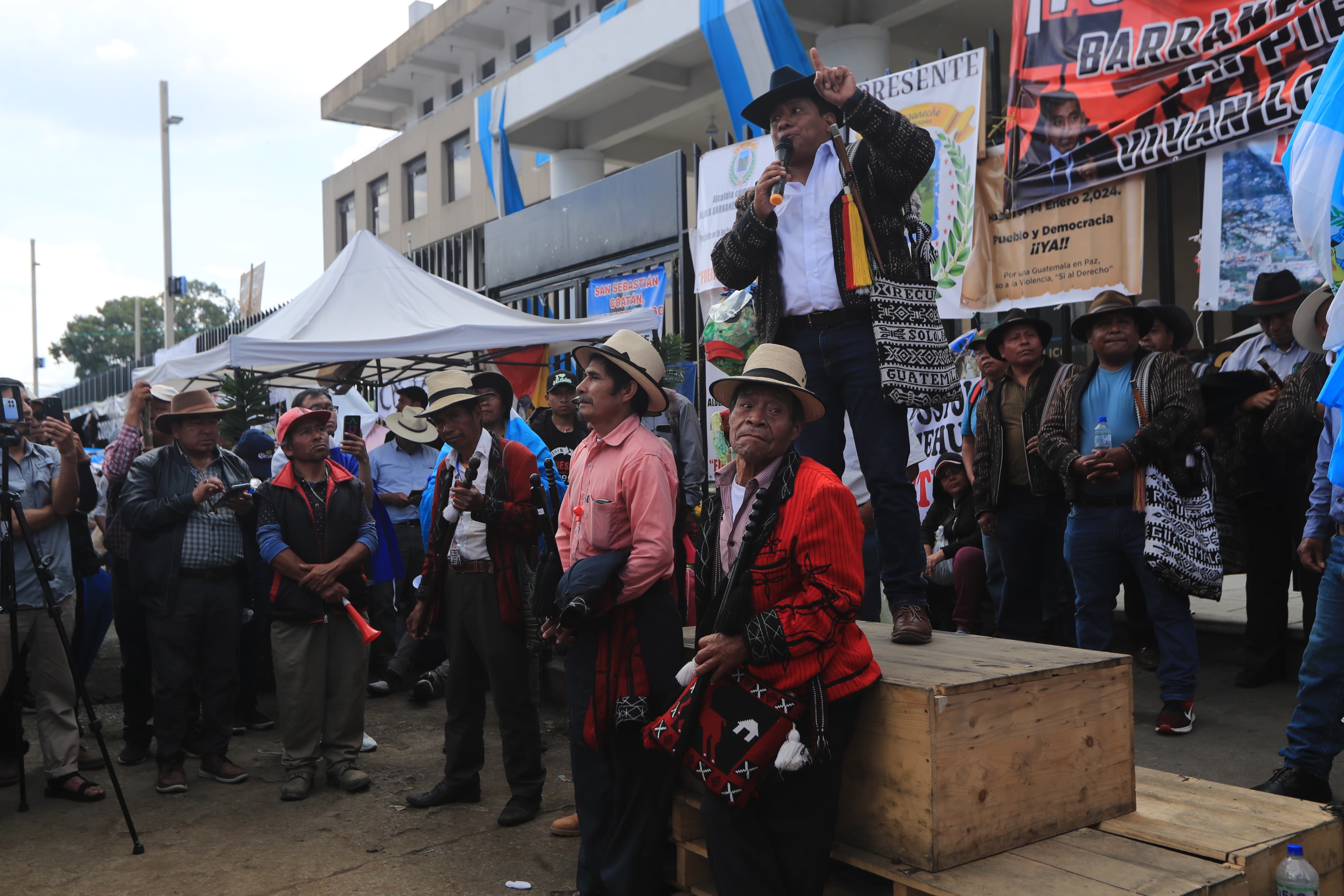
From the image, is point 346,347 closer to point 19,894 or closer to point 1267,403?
point 19,894

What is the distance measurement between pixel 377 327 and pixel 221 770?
4.22 metres

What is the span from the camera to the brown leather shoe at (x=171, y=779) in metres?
5.43

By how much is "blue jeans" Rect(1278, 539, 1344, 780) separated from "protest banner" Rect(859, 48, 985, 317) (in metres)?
3.49

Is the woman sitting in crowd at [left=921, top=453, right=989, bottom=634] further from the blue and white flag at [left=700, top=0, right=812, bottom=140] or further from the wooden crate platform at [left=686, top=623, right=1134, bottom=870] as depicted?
the blue and white flag at [left=700, top=0, right=812, bottom=140]

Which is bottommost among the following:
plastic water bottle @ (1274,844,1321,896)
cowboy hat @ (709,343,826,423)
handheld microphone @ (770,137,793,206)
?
plastic water bottle @ (1274,844,1321,896)

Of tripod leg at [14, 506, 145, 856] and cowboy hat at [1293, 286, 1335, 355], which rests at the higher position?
cowboy hat at [1293, 286, 1335, 355]

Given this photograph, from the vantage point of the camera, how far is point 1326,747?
399 cm

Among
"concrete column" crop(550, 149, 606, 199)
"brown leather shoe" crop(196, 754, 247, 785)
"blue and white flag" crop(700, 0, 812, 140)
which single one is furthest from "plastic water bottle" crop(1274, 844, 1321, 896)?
"concrete column" crop(550, 149, 606, 199)

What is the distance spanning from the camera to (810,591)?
3016mm

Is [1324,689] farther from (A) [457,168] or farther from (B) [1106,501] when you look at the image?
(A) [457,168]

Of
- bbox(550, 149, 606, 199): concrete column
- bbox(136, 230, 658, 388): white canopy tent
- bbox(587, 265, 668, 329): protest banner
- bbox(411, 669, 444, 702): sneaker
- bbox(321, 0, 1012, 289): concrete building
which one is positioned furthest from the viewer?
bbox(550, 149, 606, 199): concrete column

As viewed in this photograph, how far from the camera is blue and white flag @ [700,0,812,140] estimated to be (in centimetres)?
1178

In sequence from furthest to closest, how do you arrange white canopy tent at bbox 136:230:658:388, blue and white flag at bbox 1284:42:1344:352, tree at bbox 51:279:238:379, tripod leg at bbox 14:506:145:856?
tree at bbox 51:279:238:379
white canopy tent at bbox 136:230:658:388
tripod leg at bbox 14:506:145:856
blue and white flag at bbox 1284:42:1344:352

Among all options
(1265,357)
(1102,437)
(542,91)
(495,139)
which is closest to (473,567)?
(1102,437)
